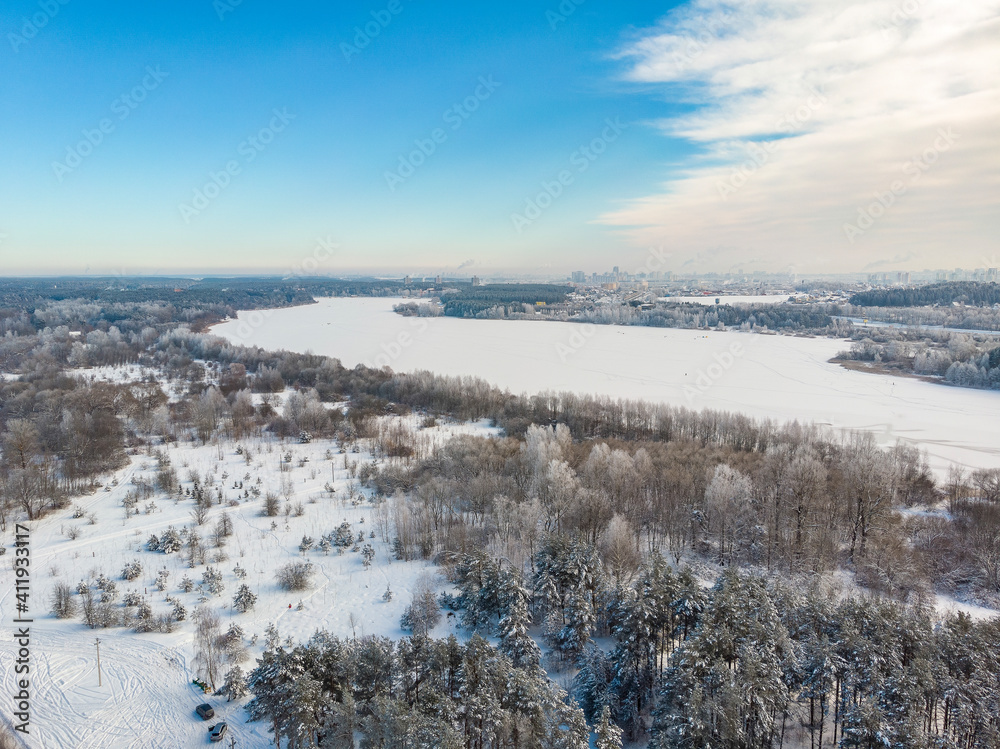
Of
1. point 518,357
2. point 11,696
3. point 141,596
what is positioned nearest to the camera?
point 11,696

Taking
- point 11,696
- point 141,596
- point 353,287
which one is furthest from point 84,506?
point 353,287

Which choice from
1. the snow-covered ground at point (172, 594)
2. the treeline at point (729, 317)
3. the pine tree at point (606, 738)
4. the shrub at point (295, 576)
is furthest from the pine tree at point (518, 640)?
the treeline at point (729, 317)

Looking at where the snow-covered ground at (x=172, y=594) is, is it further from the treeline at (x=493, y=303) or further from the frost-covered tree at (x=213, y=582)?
the treeline at (x=493, y=303)

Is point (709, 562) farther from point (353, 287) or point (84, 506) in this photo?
point (353, 287)

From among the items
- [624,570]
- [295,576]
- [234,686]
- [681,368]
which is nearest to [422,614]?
[234,686]

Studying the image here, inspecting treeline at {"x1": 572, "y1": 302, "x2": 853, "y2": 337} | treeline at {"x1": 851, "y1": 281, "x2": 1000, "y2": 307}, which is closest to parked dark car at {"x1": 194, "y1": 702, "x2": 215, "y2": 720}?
treeline at {"x1": 572, "y1": 302, "x2": 853, "y2": 337}
